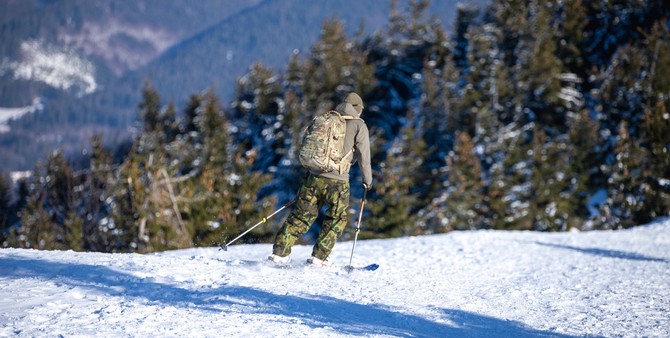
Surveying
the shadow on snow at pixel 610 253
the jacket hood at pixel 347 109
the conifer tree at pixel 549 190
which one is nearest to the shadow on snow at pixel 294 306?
the jacket hood at pixel 347 109

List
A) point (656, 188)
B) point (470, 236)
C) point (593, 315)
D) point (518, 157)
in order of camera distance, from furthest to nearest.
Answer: point (518, 157) < point (656, 188) < point (470, 236) < point (593, 315)

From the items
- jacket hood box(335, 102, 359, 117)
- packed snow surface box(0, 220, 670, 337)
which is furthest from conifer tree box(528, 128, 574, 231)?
jacket hood box(335, 102, 359, 117)

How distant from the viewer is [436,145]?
35.9 meters

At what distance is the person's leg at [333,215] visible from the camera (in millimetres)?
5652

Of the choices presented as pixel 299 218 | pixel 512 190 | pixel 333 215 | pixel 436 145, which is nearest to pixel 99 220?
pixel 299 218

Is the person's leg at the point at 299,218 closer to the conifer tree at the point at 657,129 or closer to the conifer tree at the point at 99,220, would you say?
the conifer tree at the point at 99,220

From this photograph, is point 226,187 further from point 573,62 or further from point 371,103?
point 573,62

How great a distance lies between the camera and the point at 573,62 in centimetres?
4009

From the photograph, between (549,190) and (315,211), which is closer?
(315,211)

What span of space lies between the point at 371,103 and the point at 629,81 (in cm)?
2013

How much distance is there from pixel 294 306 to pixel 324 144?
1.81 metres

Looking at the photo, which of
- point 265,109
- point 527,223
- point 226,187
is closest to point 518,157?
point 527,223

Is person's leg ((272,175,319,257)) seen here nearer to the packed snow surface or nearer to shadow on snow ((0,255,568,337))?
the packed snow surface

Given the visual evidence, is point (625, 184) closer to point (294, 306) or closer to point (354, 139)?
point (354, 139)
